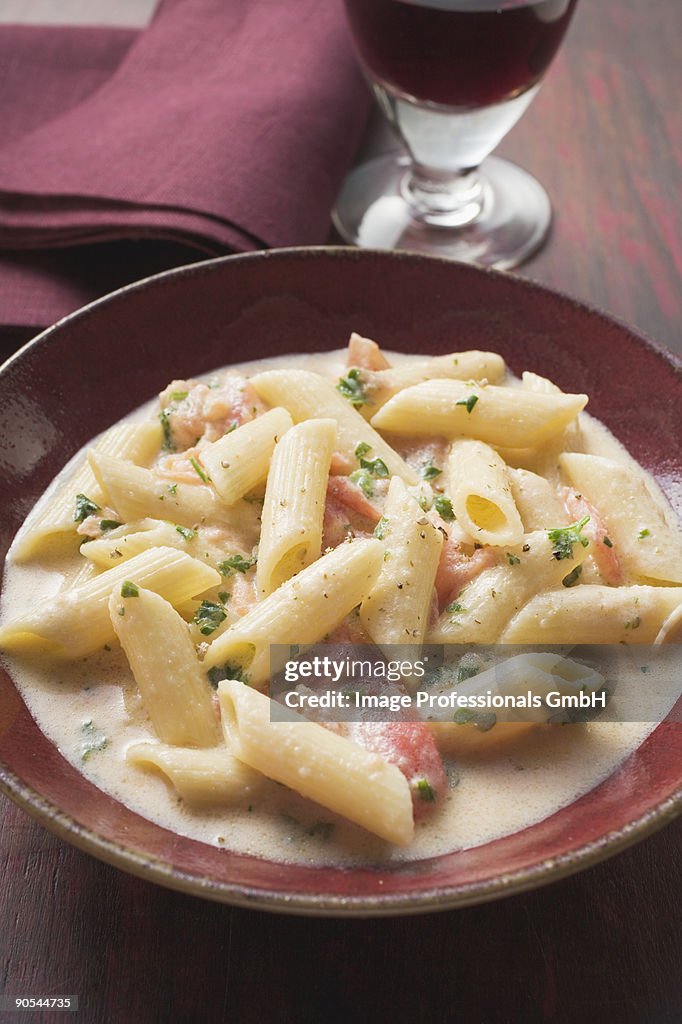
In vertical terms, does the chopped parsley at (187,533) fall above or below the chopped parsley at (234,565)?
above

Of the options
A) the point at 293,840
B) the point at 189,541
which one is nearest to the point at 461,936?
A: the point at 293,840

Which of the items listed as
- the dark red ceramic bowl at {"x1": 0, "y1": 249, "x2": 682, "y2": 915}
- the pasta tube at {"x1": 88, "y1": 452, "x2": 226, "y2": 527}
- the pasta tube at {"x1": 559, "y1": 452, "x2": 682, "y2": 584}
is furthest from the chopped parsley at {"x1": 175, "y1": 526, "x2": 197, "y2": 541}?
the pasta tube at {"x1": 559, "y1": 452, "x2": 682, "y2": 584}

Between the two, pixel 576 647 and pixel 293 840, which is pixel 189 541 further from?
pixel 576 647

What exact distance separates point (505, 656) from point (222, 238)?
1.76 meters

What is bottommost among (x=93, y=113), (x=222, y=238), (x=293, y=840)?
(x=293, y=840)

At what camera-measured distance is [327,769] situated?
198cm

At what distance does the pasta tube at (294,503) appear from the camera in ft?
7.64

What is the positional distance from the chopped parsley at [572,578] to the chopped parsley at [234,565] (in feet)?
2.26

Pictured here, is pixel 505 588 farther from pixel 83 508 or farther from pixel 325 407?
pixel 83 508

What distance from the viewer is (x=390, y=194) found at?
3.97 meters

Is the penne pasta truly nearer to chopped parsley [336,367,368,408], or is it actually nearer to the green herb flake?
the green herb flake

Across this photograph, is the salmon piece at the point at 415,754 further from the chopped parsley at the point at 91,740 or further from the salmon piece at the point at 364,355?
the salmon piece at the point at 364,355

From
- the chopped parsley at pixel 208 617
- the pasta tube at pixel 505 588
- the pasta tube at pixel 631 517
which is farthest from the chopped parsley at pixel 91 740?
the pasta tube at pixel 631 517

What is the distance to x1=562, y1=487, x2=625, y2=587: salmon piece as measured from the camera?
246 centimetres
